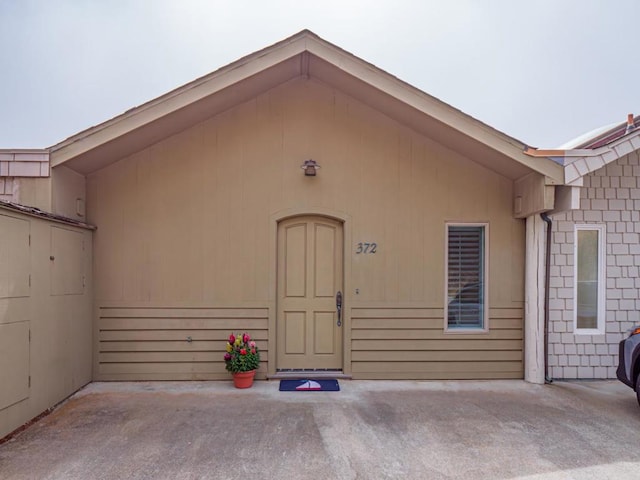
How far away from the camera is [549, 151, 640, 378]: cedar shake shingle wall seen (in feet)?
17.6

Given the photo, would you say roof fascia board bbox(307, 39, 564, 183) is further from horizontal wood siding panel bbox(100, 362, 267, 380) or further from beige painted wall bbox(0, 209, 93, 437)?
horizontal wood siding panel bbox(100, 362, 267, 380)

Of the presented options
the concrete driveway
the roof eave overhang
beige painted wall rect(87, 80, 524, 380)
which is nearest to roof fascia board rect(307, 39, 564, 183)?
the roof eave overhang

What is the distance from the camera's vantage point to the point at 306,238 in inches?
212

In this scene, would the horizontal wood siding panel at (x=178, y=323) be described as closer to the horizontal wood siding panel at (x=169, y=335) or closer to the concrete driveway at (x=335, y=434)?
the horizontal wood siding panel at (x=169, y=335)

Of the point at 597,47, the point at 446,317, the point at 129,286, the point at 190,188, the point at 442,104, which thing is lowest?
the point at 446,317

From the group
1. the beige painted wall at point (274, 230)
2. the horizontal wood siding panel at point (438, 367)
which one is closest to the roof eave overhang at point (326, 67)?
the beige painted wall at point (274, 230)

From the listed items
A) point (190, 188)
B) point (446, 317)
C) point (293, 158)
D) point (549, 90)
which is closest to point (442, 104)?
point (293, 158)

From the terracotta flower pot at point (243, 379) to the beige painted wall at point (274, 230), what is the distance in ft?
1.10

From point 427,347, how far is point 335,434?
2.09 meters

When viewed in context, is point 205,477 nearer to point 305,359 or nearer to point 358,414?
point 358,414

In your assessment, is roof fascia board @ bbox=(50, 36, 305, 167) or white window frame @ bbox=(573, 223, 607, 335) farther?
white window frame @ bbox=(573, 223, 607, 335)

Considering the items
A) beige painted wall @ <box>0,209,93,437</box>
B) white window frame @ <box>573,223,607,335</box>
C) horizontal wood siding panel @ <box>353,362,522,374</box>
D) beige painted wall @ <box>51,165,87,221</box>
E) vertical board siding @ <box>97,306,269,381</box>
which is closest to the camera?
beige painted wall @ <box>0,209,93,437</box>

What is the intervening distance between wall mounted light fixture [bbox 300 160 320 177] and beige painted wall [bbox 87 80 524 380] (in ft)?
0.27

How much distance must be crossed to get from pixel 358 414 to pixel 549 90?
10210mm
